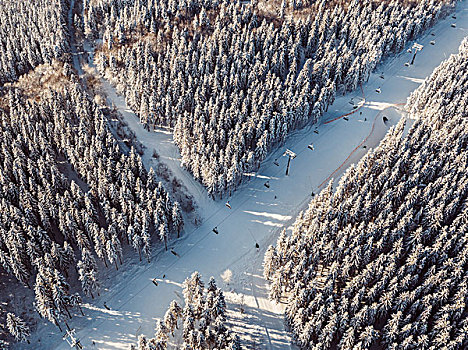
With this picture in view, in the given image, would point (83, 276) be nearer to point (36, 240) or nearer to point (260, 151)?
point (36, 240)

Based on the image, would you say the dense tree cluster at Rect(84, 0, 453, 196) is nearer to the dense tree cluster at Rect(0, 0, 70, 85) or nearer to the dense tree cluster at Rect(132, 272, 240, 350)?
the dense tree cluster at Rect(0, 0, 70, 85)

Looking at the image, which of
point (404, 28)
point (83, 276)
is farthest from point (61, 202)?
point (404, 28)

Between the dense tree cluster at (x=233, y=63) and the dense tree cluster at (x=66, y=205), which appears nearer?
the dense tree cluster at (x=66, y=205)

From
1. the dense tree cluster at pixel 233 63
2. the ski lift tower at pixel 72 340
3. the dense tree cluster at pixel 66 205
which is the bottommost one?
the ski lift tower at pixel 72 340

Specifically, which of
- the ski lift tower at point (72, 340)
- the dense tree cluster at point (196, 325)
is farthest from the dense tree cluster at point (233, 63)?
the ski lift tower at point (72, 340)

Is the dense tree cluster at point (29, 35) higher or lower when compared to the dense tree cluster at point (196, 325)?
higher

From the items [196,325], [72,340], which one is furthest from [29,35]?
[196,325]

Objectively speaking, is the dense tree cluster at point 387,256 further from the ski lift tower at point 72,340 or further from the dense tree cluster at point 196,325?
the ski lift tower at point 72,340
